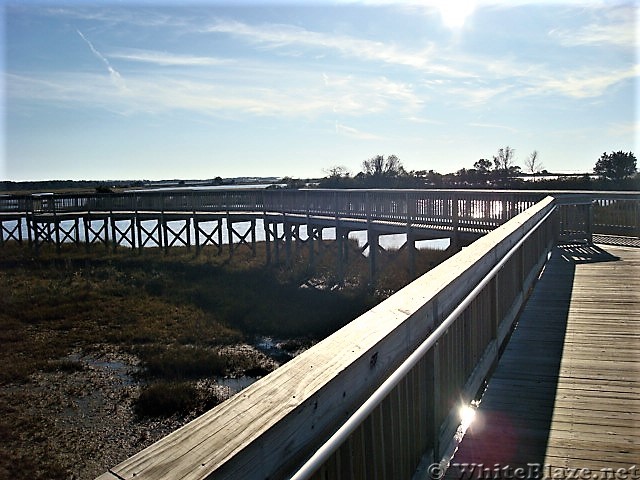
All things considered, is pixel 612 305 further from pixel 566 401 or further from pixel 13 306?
pixel 13 306

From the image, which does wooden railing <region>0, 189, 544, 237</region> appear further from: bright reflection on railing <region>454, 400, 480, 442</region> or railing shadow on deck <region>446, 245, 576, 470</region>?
bright reflection on railing <region>454, 400, 480, 442</region>

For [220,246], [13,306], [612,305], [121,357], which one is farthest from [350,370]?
[220,246]

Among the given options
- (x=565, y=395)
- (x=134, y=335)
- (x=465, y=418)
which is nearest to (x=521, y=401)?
(x=565, y=395)

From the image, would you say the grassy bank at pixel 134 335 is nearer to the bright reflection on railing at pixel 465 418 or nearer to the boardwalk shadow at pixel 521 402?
the boardwalk shadow at pixel 521 402

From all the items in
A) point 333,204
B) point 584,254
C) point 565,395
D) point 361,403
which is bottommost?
point 565,395

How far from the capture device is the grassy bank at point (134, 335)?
413 inches

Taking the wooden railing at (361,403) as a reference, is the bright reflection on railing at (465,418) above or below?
below

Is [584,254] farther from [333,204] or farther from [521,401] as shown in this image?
[333,204]

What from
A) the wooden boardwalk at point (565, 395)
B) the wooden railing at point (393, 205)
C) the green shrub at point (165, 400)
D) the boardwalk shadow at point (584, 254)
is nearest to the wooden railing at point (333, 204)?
the wooden railing at point (393, 205)

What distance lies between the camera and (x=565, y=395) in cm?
491

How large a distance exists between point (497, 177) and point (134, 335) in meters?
44.6

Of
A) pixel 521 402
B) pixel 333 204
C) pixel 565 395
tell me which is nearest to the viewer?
pixel 521 402

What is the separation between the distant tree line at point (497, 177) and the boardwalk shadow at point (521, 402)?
30.6 metres

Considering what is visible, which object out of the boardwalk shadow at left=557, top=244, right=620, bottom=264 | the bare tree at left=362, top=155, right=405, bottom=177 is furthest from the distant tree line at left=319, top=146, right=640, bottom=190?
the boardwalk shadow at left=557, top=244, right=620, bottom=264
